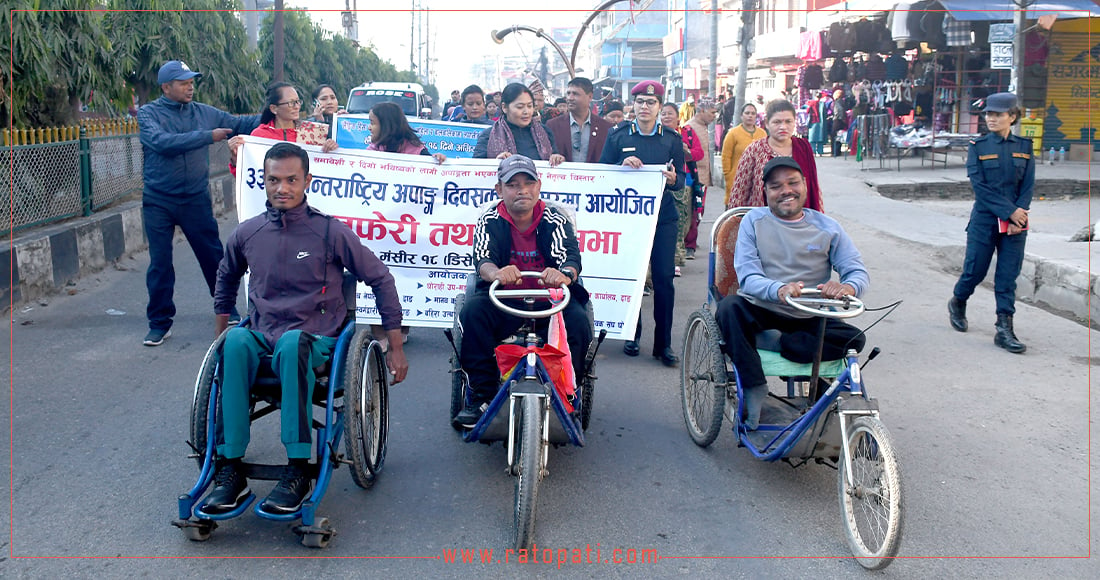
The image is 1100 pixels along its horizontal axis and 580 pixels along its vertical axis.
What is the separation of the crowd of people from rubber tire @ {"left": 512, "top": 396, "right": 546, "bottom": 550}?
80 cm

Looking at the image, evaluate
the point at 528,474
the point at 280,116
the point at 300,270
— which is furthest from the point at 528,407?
the point at 280,116

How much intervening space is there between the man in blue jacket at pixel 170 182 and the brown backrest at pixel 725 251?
12.4 feet

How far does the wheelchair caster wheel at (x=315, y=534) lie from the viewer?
3838 mm

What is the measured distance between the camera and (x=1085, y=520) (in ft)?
14.1

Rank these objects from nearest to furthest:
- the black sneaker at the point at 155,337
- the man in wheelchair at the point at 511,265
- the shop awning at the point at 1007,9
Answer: the man in wheelchair at the point at 511,265, the black sneaker at the point at 155,337, the shop awning at the point at 1007,9

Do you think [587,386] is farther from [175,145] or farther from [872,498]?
[175,145]

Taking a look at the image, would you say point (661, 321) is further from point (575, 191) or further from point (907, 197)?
point (907, 197)

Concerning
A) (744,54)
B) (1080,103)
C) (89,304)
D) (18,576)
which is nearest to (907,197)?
(744,54)

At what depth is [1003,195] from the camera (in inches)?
291

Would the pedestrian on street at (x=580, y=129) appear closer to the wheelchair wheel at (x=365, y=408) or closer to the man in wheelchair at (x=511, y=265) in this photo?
the man in wheelchair at (x=511, y=265)

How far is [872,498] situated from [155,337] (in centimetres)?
543

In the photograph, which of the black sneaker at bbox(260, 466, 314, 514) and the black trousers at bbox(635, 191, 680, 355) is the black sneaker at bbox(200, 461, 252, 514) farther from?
the black trousers at bbox(635, 191, 680, 355)

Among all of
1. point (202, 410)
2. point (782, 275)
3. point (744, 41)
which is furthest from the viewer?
point (744, 41)

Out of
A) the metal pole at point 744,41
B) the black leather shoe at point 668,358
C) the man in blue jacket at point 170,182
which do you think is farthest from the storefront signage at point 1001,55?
the man in blue jacket at point 170,182
